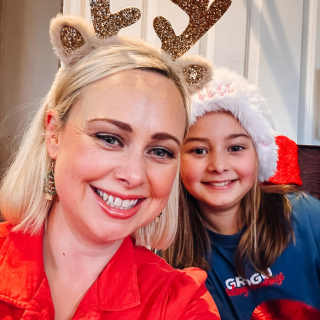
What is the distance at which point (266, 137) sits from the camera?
155 cm

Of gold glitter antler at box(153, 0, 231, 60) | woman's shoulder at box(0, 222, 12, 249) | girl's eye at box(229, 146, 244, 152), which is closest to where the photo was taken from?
woman's shoulder at box(0, 222, 12, 249)

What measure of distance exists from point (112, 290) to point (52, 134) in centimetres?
47

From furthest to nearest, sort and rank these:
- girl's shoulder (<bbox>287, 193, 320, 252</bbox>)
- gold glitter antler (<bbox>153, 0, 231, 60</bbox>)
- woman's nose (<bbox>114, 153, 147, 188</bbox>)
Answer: girl's shoulder (<bbox>287, 193, 320, 252</bbox>)
gold glitter antler (<bbox>153, 0, 231, 60</bbox>)
woman's nose (<bbox>114, 153, 147, 188</bbox>)

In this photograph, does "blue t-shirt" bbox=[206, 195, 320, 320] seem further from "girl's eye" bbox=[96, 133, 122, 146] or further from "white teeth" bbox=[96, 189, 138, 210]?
"girl's eye" bbox=[96, 133, 122, 146]

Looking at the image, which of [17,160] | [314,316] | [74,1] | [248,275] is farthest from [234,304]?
[74,1]

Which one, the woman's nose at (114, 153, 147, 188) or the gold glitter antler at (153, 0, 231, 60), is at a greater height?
the gold glitter antler at (153, 0, 231, 60)

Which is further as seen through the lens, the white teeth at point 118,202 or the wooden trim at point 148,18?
the wooden trim at point 148,18

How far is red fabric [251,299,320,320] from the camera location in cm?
143

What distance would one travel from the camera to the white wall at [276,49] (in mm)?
2213

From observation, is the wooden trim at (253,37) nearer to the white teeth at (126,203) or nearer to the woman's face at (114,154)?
the woman's face at (114,154)

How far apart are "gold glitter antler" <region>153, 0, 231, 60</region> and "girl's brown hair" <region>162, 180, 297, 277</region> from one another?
734 millimetres

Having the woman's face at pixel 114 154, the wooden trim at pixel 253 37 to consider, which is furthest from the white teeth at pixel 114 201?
the wooden trim at pixel 253 37

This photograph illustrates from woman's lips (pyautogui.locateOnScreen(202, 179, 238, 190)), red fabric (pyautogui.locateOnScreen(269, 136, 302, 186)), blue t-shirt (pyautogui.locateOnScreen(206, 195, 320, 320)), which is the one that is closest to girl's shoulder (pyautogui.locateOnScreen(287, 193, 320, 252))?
blue t-shirt (pyautogui.locateOnScreen(206, 195, 320, 320))

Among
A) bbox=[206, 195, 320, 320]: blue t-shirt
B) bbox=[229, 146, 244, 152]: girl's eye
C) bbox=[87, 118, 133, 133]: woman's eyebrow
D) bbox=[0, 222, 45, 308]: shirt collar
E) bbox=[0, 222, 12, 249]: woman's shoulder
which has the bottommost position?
bbox=[206, 195, 320, 320]: blue t-shirt
